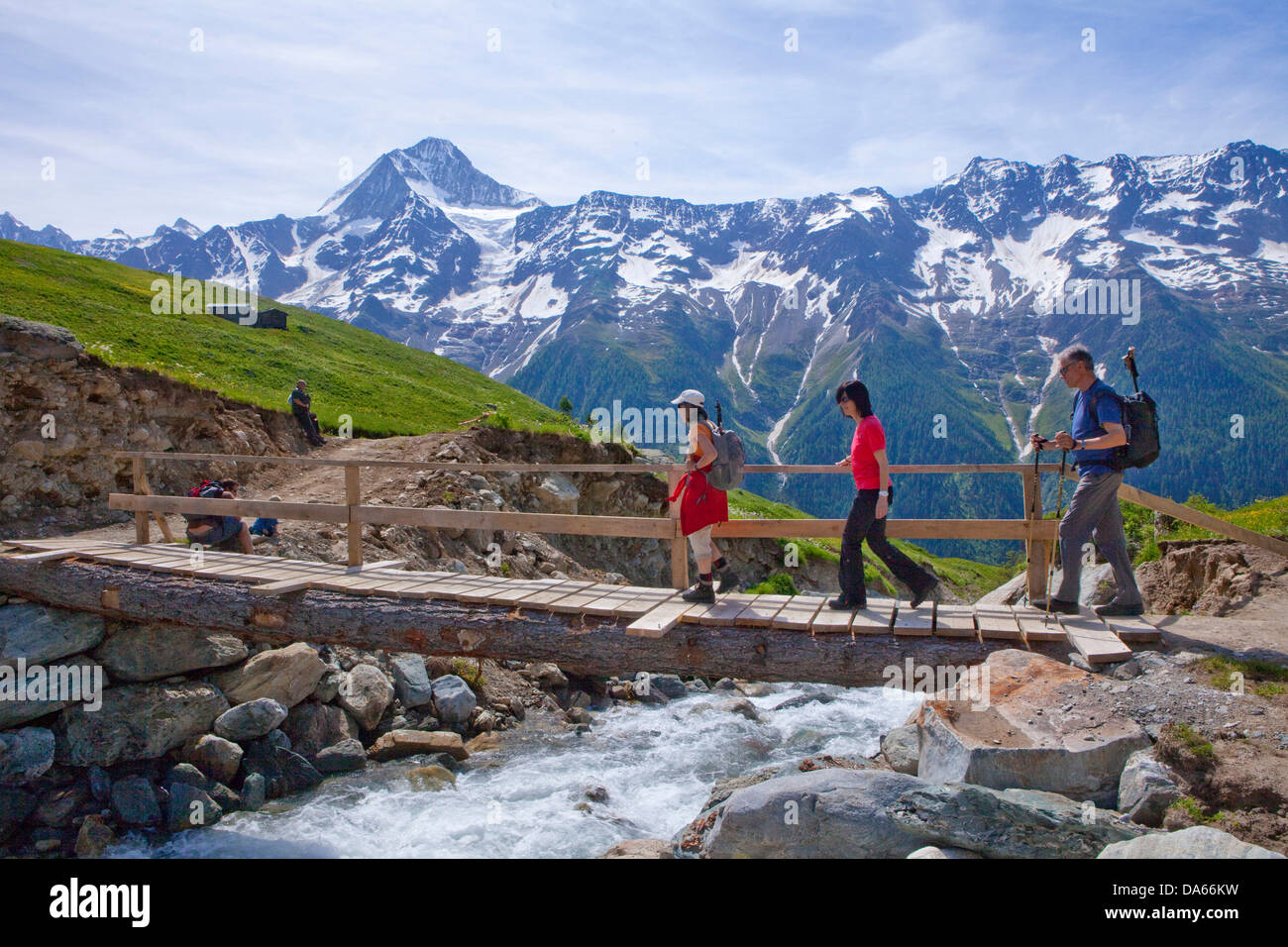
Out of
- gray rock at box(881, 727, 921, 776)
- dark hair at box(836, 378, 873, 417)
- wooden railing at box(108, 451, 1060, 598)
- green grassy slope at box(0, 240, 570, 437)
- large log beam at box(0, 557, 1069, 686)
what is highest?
green grassy slope at box(0, 240, 570, 437)

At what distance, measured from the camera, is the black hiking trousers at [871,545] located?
7.55 metres

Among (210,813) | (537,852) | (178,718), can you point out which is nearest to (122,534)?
(178,718)

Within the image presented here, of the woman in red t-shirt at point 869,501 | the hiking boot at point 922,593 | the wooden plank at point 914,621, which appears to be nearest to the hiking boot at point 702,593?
the woman in red t-shirt at point 869,501

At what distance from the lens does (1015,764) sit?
5.50 m

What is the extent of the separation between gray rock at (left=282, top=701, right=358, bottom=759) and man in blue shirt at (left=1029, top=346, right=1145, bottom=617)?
9966 millimetres

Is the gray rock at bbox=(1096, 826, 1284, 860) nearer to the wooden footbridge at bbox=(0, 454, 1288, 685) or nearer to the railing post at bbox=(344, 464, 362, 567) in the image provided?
the wooden footbridge at bbox=(0, 454, 1288, 685)

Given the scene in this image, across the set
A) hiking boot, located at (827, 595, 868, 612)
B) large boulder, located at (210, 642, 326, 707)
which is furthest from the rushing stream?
hiking boot, located at (827, 595, 868, 612)

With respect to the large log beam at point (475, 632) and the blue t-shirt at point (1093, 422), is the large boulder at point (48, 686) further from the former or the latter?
the blue t-shirt at point (1093, 422)

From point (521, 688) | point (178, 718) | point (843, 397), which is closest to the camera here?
point (843, 397)

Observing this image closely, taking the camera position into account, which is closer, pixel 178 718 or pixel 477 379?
pixel 178 718

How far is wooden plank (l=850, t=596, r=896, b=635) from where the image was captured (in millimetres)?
7312

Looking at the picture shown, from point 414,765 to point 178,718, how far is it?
3.32m
